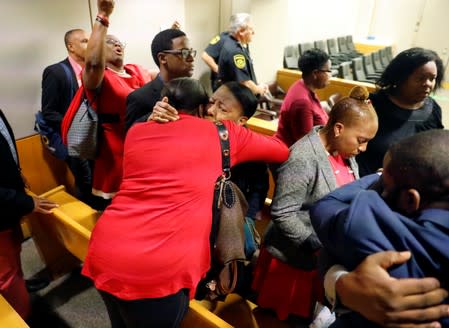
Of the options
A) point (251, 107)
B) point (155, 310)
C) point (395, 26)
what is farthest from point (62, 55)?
point (395, 26)

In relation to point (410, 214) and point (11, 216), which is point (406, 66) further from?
point (11, 216)

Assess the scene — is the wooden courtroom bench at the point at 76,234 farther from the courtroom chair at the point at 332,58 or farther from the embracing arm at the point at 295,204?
the courtroom chair at the point at 332,58

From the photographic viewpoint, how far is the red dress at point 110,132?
173 cm

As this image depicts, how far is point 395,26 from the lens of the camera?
29.9ft

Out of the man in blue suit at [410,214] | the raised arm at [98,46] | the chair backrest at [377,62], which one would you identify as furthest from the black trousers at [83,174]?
the chair backrest at [377,62]

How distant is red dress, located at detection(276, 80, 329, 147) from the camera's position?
2.39 metres

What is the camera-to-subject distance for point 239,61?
3.45 metres

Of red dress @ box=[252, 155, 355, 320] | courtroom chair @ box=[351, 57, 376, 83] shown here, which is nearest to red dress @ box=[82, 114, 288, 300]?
red dress @ box=[252, 155, 355, 320]

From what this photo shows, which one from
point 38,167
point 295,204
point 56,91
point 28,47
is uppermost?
point 28,47

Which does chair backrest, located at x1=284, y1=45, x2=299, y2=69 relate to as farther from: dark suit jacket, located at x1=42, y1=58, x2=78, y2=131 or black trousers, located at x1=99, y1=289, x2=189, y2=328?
black trousers, located at x1=99, y1=289, x2=189, y2=328

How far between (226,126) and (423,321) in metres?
0.79

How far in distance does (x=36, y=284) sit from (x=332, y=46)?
24.7ft

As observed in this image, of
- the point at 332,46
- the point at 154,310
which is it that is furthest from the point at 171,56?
the point at 332,46

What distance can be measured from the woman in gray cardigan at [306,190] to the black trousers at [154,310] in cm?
44
